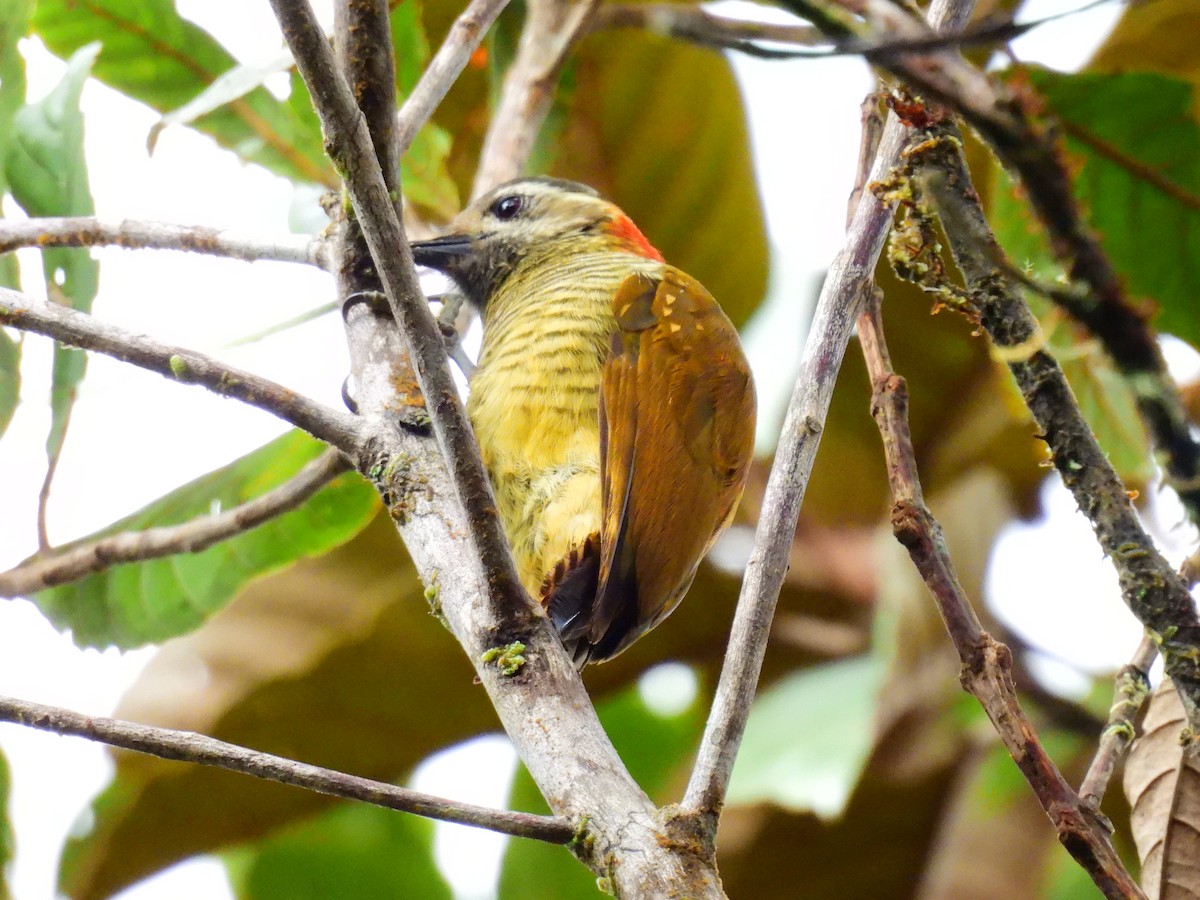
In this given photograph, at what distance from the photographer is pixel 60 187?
2.35 meters

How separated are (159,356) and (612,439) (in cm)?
76

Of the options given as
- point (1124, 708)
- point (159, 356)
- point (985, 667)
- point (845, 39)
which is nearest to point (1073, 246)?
point (845, 39)

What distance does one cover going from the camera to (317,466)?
211 centimetres

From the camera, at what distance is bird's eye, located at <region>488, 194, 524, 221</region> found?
9.41 ft

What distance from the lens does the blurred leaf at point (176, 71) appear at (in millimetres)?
3006

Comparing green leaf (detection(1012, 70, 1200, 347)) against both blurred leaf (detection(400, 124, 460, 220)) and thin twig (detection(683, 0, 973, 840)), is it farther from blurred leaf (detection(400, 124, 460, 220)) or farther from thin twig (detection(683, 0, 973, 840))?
thin twig (detection(683, 0, 973, 840))

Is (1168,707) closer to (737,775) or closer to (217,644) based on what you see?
(737,775)

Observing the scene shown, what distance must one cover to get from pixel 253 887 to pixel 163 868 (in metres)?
0.28

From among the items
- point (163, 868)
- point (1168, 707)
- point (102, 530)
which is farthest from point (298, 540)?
point (1168, 707)

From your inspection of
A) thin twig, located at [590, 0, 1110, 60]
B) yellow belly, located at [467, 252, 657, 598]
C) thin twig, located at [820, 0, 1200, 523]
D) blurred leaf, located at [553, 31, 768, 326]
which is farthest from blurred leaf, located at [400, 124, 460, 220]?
thin twig, located at [820, 0, 1200, 523]

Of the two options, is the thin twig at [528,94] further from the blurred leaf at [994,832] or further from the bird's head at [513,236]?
the blurred leaf at [994,832]

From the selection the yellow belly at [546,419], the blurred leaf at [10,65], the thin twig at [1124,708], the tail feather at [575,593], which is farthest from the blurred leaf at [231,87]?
the thin twig at [1124,708]

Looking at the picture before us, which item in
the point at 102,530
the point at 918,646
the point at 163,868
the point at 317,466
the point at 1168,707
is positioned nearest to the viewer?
the point at 1168,707

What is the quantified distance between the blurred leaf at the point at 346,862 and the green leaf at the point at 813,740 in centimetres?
107
